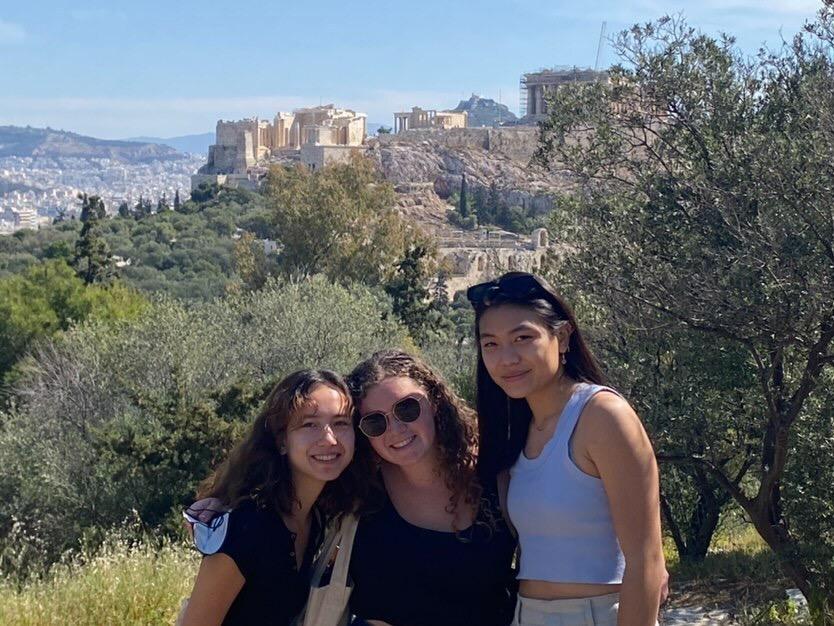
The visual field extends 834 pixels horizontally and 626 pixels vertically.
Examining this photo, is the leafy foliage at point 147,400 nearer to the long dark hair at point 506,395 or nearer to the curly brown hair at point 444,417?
the curly brown hair at point 444,417

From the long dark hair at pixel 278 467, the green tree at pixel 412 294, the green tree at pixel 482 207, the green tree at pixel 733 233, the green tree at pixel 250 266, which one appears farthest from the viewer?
the green tree at pixel 482 207

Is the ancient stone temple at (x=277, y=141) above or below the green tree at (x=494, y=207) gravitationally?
above

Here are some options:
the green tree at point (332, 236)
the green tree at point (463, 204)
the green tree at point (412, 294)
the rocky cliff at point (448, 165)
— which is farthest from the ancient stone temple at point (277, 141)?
the green tree at point (412, 294)

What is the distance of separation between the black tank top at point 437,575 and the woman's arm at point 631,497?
355 mm

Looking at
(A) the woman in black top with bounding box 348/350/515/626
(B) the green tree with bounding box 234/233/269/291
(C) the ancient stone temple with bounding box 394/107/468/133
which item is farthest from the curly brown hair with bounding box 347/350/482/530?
(C) the ancient stone temple with bounding box 394/107/468/133

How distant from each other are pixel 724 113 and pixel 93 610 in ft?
13.4

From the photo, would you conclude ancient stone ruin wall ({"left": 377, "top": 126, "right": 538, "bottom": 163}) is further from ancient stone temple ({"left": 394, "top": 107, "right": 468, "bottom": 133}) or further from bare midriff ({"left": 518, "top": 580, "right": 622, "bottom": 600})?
bare midriff ({"left": 518, "top": 580, "right": 622, "bottom": 600})

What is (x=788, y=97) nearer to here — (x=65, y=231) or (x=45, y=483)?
(x=45, y=483)

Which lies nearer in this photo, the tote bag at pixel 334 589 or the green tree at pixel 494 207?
the tote bag at pixel 334 589

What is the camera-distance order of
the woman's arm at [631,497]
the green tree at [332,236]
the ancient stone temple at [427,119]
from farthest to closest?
1. the ancient stone temple at [427,119]
2. the green tree at [332,236]
3. the woman's arm at [631,497]

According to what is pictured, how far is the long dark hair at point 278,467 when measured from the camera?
8.02ft

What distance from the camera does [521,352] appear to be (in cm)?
233

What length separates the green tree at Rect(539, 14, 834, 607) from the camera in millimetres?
4797

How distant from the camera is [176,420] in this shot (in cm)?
987
